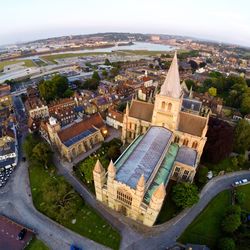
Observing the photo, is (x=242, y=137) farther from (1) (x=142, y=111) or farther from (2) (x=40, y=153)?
(2) (x=40, y=153)


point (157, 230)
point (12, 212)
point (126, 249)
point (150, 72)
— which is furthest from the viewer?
point (150, 72)

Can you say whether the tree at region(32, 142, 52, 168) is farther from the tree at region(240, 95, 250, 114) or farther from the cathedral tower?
the tree at region(240, 95, 250, 114)

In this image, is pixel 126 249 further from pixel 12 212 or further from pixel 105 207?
pixel 12 212

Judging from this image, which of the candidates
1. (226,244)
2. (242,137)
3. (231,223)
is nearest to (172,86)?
(242,137)

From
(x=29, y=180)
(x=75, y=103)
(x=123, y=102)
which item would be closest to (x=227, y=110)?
(x=123, y=102)

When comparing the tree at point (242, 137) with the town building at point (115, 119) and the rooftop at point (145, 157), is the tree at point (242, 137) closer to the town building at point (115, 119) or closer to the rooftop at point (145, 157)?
the rooftop at point (145, 157)

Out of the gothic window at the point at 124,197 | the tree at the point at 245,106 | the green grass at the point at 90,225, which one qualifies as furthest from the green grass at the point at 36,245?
the tree at the point at 245,106

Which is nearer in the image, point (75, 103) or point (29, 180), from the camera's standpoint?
point (29, 180)
